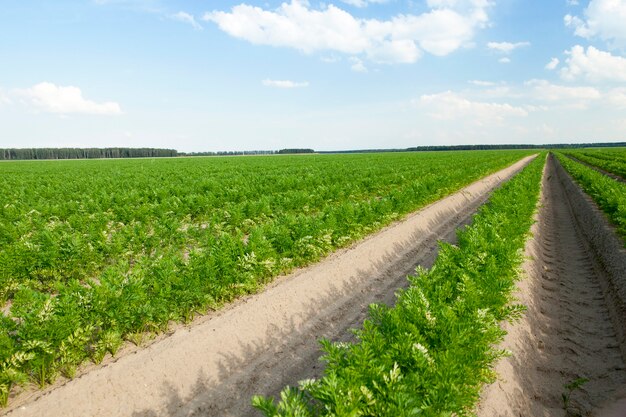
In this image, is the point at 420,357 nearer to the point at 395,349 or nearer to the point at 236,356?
the point at 395,349

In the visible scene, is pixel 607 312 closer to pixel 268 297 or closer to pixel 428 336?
pixel 428 336

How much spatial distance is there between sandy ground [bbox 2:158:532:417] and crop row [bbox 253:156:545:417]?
50.5 inches

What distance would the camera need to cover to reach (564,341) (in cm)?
691

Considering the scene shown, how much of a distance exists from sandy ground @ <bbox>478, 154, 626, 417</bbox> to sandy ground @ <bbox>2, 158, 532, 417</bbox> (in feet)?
9.66

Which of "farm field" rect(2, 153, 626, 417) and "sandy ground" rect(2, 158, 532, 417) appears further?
"sandy ground" rect(2, 158, 532, 417)

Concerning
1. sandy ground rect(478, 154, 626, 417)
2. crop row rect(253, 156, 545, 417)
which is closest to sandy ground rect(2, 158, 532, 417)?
crop row rect(253, 156, 545, 417)

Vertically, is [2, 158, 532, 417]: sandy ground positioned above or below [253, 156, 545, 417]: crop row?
below

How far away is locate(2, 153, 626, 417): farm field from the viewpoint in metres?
3.72

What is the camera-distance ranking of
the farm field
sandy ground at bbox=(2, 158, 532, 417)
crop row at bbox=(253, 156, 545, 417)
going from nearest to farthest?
crop row at bbox=(253, 156, 545, 417), the farm field, sandy ground at bbox=(2, 158, 532, 417)

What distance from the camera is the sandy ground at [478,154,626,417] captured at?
17.1ft

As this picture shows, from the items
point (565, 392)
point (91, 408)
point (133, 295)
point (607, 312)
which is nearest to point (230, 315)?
point (133, 295)

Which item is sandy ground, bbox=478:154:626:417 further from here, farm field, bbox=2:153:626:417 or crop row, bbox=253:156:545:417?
crop row, bbox=253:156:545:417

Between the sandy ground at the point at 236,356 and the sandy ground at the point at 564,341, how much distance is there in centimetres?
294

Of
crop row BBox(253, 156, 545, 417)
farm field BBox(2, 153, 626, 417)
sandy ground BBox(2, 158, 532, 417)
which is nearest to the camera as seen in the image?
crop row BBox(253, 156, 545, 417)
